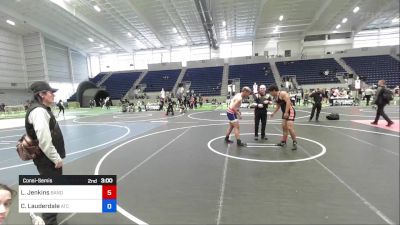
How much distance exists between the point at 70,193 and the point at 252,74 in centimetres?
3666

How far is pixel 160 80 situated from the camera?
41.3m

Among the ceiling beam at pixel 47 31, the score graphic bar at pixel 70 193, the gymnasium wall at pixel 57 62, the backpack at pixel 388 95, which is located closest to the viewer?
the score graphic bar at pixel 70 193

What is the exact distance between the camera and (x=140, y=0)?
2581 centimetres

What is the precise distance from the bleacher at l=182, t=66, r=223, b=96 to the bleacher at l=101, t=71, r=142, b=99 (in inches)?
410

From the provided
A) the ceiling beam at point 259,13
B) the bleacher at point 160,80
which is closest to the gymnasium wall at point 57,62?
the bleacher at point 160,80

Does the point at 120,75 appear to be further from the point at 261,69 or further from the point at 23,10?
the point at 261,69

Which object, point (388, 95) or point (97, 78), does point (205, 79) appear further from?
point (388, 95)

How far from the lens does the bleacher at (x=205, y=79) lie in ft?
118

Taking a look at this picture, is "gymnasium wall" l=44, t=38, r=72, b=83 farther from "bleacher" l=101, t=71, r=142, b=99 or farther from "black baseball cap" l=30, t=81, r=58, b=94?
"black baseball cap" l=30, t=81, r=58, b=94

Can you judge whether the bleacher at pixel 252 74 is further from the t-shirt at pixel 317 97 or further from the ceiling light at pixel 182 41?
the t-shirt at pixel 317 97

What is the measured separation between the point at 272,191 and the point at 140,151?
14.0ft

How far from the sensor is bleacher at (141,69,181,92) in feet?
130

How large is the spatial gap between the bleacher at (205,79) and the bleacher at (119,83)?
10.4 metres

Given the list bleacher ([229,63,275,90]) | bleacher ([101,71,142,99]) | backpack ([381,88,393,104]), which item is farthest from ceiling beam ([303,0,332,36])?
bleacher ([101,71,142,99])
